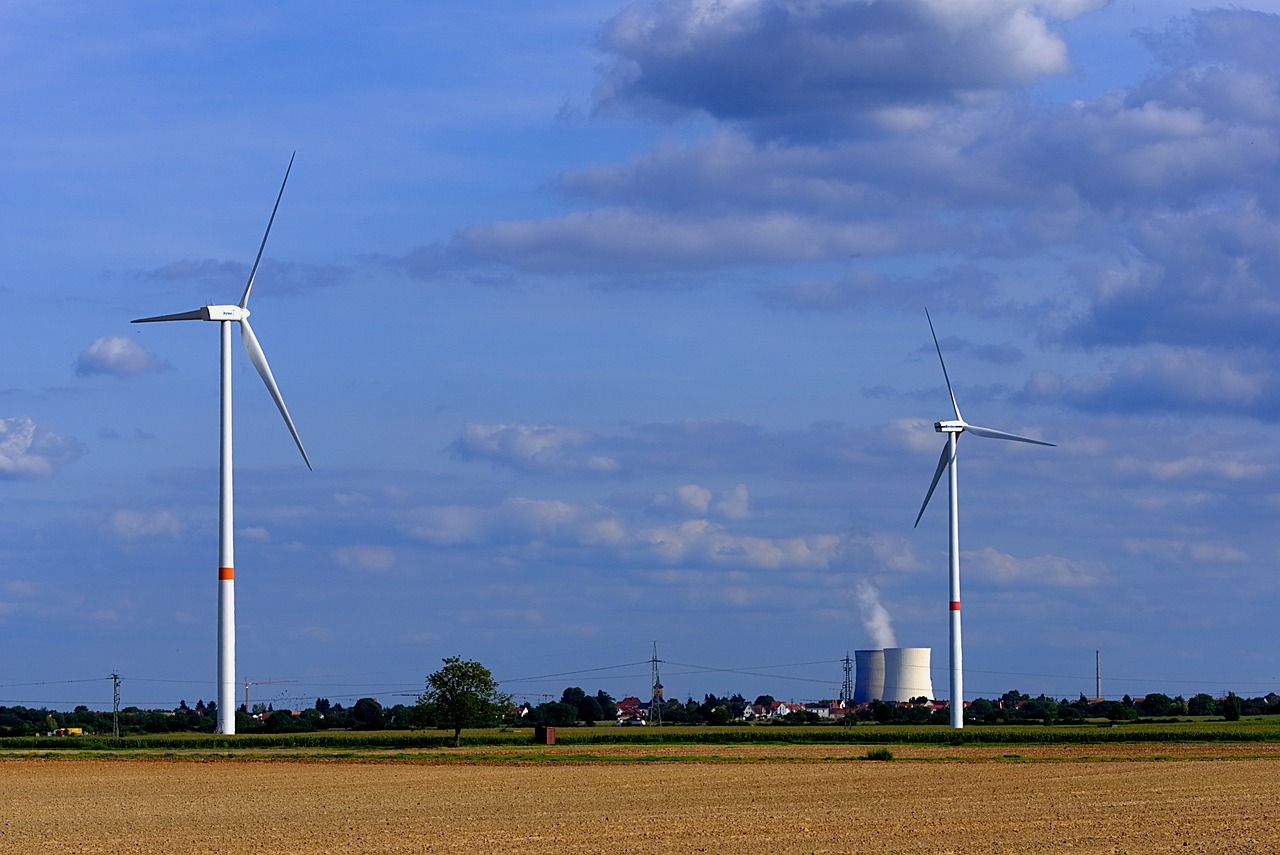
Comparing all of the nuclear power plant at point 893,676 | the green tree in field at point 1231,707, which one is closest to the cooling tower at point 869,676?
the nuclear power plant at point 893,676

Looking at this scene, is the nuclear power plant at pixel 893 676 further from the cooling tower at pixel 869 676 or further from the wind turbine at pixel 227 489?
the wind turbine at pixel 227 489

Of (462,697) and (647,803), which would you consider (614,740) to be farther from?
(647,803)

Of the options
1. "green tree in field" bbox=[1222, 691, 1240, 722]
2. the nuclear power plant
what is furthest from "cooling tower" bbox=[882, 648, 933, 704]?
"green tree in field" bbox=[1222, 691, 1240, 722]

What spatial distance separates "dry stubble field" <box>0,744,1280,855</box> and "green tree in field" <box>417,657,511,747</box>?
36.3 ft

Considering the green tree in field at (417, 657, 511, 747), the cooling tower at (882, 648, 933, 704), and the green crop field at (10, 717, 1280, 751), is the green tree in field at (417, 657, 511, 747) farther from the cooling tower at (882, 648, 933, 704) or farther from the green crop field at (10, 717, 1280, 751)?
the cooling tower at (882, 648, 933, 704)

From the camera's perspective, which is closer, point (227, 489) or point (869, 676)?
point (227, 489)

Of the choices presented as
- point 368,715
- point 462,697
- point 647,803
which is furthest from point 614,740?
point 368,715

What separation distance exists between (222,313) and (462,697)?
26575 mm

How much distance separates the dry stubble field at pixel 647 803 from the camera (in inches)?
1531

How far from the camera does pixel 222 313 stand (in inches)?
3851

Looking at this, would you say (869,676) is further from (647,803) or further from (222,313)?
(647,803)

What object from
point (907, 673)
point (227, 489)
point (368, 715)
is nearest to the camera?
point (227, 489)

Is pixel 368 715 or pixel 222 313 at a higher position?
pixel 222 313

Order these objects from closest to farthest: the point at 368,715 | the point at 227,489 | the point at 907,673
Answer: the point at 227,489 → the point at 907,673 → the point at 368,715
